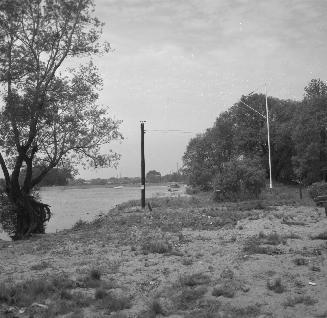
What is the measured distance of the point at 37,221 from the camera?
2206 cm

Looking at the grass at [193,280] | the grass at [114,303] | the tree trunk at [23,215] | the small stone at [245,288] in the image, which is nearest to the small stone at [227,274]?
the grass at [193,280]

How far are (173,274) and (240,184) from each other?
23.9m

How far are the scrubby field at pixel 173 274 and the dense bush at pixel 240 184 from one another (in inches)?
625

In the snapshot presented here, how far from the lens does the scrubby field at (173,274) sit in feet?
26.6

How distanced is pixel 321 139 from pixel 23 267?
40126 millimetres

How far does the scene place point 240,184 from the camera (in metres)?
33.8

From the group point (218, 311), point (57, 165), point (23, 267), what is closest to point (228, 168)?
point (57, 165)

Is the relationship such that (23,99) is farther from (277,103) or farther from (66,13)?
(277,103)

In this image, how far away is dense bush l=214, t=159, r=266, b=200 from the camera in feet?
109

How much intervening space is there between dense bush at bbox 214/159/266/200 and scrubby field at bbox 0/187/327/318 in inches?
625

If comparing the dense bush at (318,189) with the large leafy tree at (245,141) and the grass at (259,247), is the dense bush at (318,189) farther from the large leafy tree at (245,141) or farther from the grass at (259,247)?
the large leafy tree at (245,141)

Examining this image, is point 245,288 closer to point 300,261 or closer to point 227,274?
point 227,274

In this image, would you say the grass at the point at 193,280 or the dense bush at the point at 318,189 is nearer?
the grass at the point at 193,280

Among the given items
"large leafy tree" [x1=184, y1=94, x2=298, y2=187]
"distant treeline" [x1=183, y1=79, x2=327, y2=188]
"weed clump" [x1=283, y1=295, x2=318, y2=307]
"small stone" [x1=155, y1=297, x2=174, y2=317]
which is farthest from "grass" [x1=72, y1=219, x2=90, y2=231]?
"large leafy tree" [x1=184, y1=94, x2=298, y2=187]
